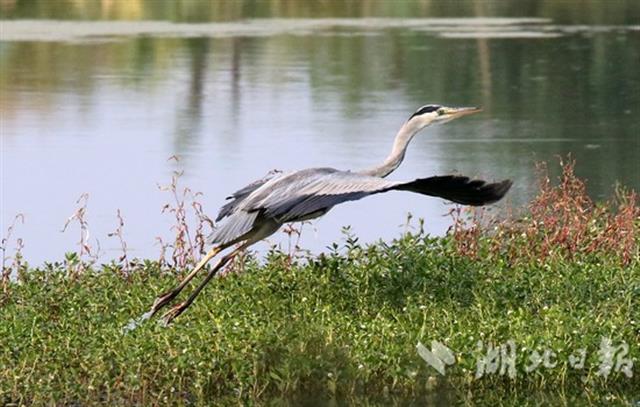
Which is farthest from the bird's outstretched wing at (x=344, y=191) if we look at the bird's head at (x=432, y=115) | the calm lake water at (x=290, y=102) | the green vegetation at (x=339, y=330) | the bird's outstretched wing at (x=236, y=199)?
the calm lake water at (x=290, y=102)

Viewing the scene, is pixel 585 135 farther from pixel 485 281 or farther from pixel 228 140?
pixel 485 281

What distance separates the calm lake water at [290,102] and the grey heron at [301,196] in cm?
320

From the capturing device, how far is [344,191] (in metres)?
8.25

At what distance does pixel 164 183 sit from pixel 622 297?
6655 millimetres

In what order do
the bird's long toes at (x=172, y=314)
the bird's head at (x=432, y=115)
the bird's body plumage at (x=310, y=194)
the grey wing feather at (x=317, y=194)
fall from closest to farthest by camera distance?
the bird's body plumage at (x=310, y=194) → the grey wing feather at (x=317, y=194) → the bird's long toes at (x=172, y=314) → the bird's head at (x=432, y=115)

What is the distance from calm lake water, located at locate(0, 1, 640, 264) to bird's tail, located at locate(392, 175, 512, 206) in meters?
3.58

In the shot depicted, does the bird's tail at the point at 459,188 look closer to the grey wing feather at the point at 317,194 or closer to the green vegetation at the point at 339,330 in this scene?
the grey wing feather at the point at 317,194

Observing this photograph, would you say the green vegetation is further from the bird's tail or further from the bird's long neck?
the bird's tail

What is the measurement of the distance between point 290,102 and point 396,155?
35.0ft

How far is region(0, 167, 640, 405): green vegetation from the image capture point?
25.3 ft

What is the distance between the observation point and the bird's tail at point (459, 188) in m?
7.86

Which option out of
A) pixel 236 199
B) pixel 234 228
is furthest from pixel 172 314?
pixel 236 199

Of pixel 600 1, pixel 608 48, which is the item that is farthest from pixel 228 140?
pixel 600 1

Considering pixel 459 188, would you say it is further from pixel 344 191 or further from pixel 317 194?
pixel 317 194
